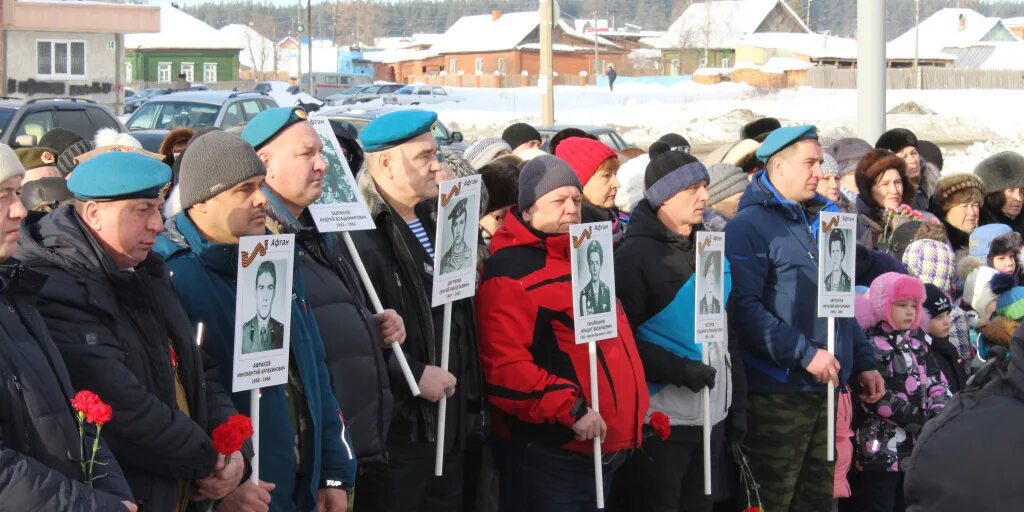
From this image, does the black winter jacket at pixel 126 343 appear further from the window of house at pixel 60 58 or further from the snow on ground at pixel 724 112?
the window of house at pixel 60 58

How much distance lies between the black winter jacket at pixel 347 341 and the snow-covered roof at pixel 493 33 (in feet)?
299

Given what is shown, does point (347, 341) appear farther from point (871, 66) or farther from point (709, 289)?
point (871, 66)

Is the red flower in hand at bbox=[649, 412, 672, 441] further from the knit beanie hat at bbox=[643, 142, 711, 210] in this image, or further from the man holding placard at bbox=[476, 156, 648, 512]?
the knit beanie hat at bbox=[643, 142, 711, 210]

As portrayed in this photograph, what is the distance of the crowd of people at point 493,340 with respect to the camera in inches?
133

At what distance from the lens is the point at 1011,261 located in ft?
25.1

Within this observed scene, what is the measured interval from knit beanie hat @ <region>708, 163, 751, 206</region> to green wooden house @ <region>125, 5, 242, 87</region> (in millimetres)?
78404

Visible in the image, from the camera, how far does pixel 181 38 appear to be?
275ft

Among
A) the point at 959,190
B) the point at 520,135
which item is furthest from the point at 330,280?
the point at 959,190

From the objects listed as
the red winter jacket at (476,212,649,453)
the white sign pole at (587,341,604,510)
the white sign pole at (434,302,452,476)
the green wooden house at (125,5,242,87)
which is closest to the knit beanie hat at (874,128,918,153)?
the red winter jacket at (476,212,649,453)

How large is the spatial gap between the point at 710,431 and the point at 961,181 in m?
3.86

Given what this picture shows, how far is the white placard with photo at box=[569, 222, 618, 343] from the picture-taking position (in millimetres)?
5078

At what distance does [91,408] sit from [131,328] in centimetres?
42

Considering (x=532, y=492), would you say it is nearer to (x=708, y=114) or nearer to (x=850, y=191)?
(x=850, y=191)

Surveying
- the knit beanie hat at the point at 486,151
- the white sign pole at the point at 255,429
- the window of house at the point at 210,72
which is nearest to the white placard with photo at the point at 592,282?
the white sign pole at the point at 255,429
